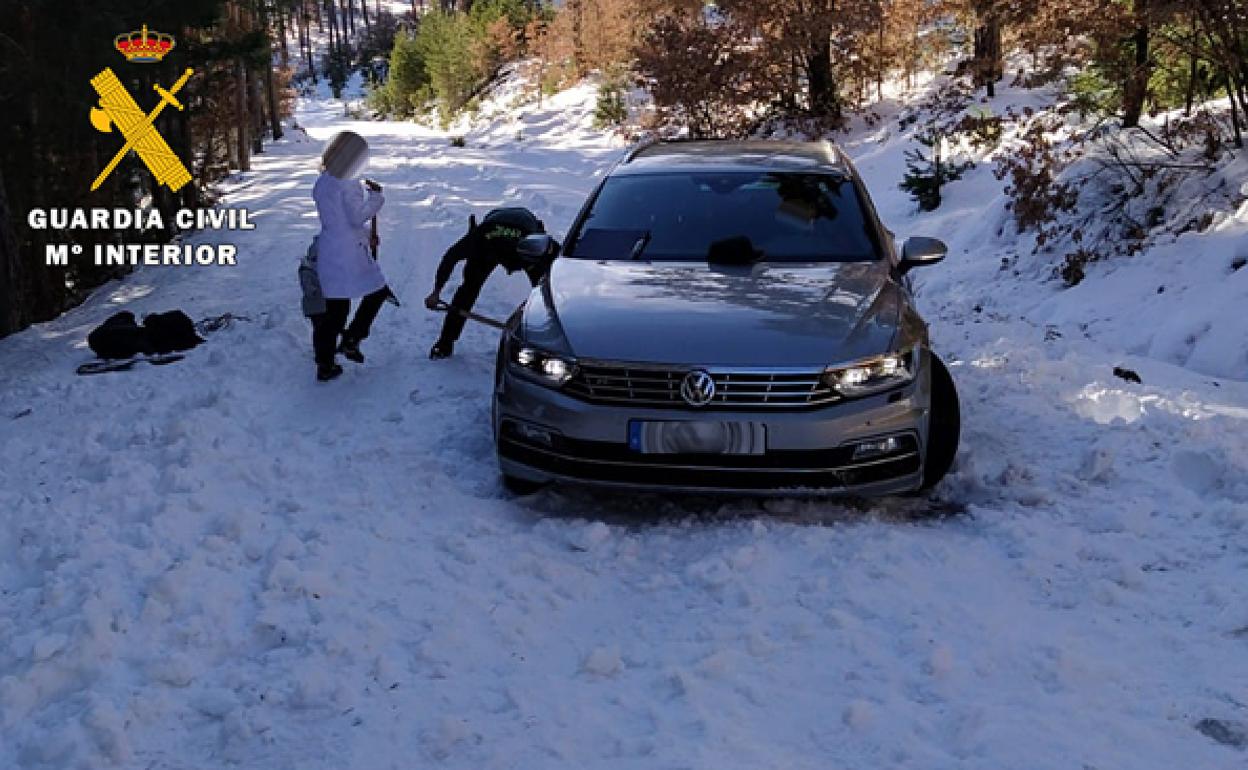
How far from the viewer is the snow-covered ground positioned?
9.50ft

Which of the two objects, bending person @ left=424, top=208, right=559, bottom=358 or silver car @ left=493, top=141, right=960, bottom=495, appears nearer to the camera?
silver car @ left=493, top=141, right=960, bottom=495

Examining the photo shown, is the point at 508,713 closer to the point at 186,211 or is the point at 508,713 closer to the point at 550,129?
the point at 186,211

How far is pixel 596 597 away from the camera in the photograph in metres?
3.81

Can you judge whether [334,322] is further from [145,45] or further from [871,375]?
[145,45]

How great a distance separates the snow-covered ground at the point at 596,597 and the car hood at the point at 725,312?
744 mm

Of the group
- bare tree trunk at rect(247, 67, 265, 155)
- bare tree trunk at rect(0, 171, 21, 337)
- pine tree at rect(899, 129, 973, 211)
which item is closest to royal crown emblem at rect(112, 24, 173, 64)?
bare tree trunk at rect(0, 171, 21, 337)

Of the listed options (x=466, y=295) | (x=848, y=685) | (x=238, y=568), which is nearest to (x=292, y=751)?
(x=238, y=568)

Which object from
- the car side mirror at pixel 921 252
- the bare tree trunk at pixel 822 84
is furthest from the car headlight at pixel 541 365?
the bare tree trunk at pixel 822 84

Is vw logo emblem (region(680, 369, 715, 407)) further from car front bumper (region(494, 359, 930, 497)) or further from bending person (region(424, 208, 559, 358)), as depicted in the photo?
bending person (region(424, 208, 559, 358))

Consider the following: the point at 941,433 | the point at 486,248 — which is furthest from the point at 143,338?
the point at 941,433

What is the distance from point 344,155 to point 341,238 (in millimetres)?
536

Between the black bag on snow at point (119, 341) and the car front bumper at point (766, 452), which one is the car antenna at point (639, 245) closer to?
the car front bumper at point (766, 452)

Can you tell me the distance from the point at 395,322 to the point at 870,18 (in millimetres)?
13281

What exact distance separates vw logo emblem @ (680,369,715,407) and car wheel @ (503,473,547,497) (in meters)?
0.91
